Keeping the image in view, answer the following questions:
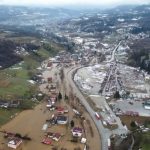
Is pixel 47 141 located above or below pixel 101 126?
above

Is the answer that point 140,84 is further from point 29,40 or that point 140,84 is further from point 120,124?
point 29,40

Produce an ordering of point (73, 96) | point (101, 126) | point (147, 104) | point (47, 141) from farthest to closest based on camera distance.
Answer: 1. point (73, 96)
2. point (147, 104)
3. point (101, 126)
4. point (47, 141)

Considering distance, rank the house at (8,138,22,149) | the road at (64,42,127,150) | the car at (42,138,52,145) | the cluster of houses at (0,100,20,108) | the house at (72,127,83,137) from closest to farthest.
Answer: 1. the house at (8,138,22,149)
2. the car at (42,138,52,145)
3. the road at (64,42,127,150)
4. the house at (72,127,83,137)
5. the cluster of houses at (0,100,20,108)

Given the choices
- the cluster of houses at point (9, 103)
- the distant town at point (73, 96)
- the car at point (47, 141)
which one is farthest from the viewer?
the cluster of houses at point (9, 103)

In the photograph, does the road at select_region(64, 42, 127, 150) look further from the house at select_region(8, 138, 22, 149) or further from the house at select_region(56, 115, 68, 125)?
the house at select_region(8, 138, 22, 149)

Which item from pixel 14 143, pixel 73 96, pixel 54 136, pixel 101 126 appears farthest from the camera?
pixel 73 96

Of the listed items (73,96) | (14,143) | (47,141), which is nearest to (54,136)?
(47,141)

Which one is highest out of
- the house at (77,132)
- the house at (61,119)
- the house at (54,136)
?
the house at (77,132)

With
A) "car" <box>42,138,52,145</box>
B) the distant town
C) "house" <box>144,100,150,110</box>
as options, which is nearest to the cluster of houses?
the distant town

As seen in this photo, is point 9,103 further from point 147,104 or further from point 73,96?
point 147,104

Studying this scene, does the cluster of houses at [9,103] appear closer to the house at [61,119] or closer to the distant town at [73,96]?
the distant town at [73,96]

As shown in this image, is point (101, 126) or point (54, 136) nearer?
point (54, 136)

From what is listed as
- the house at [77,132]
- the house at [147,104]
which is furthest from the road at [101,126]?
the house at [147,104]
